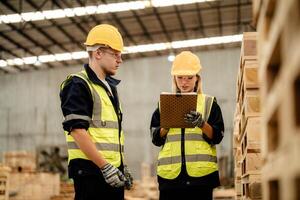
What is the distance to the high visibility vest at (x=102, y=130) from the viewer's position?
3301mm

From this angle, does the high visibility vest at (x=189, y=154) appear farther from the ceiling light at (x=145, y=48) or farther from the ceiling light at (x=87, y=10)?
the ceiling light at (x=145, y=48)

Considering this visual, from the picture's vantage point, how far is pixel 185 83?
14.0ft

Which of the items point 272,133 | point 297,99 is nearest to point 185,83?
point 272,133

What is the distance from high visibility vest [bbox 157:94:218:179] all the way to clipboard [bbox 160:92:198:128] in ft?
0.55

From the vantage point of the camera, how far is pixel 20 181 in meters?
12.4

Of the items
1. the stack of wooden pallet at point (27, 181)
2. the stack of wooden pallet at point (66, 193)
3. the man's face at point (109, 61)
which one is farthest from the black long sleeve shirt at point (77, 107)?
the stack of wooden pallet at point (66, 193)

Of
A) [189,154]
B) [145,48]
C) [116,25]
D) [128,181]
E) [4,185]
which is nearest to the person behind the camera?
[128,181]

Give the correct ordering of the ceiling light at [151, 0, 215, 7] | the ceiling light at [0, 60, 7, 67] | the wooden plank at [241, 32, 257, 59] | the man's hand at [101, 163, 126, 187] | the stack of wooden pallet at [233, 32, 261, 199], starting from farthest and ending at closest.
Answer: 1. the ceiling light at [0, 60, 7, 67]
2. the ceiling light at [151, 0, 215, 7]
3. the wooden plank at [241, 32, 257, 59]
4. the stack of wooden pallet at [233, 32, 261, 199]
5. the man's hand at [101, 163, 126, 187]

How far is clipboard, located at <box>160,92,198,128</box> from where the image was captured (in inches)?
156

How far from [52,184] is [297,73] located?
42.3ft

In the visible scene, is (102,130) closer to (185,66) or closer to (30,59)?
(185,66)

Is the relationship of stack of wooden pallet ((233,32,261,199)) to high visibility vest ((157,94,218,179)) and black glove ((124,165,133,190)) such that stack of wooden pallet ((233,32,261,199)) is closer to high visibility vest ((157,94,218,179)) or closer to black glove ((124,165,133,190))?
high visibility vest ((157,94,218,179))

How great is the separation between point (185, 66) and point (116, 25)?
632 inches

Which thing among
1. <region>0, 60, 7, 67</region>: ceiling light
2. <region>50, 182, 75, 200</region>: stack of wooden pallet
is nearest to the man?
<region>50, 182, 75, 200</region>: stack of wooden pallet
